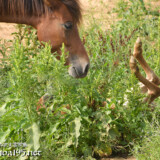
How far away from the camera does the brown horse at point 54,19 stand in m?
3.23

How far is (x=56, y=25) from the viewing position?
10.8 ft

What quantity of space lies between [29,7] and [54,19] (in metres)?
0.31

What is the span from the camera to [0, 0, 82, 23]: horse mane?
3281mm

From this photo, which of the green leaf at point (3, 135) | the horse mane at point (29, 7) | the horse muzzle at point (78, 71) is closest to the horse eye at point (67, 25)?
the horse mane at point (29, 7)

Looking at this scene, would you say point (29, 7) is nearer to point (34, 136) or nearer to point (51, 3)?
point (51, 3)

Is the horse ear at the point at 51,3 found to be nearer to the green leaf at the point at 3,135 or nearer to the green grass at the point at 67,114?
the green grass at the point at 67,114

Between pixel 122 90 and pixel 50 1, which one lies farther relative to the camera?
pixel 50 1

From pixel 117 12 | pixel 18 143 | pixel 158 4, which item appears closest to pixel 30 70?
pixel 18 143

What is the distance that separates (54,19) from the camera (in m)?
3.30

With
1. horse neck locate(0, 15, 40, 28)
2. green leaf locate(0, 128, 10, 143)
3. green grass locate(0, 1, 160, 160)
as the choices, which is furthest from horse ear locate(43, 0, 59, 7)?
green leaf locate(0, 128, 10, 143)

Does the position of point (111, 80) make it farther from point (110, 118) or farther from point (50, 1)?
point (50, 1)

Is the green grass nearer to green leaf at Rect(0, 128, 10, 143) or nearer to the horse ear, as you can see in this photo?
green leaf at Rect(0, 128, 10, 143)

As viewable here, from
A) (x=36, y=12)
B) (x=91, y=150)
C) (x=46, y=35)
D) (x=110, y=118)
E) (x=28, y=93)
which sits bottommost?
(x=91, y=150)

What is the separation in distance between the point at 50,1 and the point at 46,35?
371 millimetres
